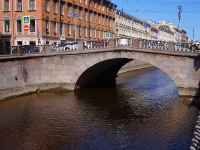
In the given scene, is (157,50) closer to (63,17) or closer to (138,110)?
(138,110)

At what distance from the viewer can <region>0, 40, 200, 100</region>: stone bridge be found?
22.8 metres

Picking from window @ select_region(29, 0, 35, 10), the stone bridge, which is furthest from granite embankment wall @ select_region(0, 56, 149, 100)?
window @ select_region(29, 0, 35, 10)

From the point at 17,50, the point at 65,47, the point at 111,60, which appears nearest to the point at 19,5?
the point at 65,47

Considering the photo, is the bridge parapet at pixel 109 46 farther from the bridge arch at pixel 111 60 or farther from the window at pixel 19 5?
the window at pixel 19 5

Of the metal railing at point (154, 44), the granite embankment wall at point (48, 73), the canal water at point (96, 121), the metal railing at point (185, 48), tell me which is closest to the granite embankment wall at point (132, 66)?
the granite embankment wall at point (48, 73)

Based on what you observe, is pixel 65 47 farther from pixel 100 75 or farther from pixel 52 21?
pixel 52 21

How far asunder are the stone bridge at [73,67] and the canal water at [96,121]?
1.34 metres

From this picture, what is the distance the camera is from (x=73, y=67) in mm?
26828

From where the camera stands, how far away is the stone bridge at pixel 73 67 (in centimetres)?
2281

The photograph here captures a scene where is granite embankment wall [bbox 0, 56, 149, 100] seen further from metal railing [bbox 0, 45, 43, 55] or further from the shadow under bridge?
the shadow under bridge

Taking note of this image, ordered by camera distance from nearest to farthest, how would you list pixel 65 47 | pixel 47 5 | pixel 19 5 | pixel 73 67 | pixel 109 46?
1. pixel 109 46
2. pixel 73 67
3. pixel 65 47
4. pixel 19 5
5. pixel 47 5

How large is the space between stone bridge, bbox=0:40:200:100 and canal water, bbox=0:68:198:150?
52.6 inches

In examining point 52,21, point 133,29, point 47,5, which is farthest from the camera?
point 133,29

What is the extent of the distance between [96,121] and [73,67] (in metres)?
10.5
